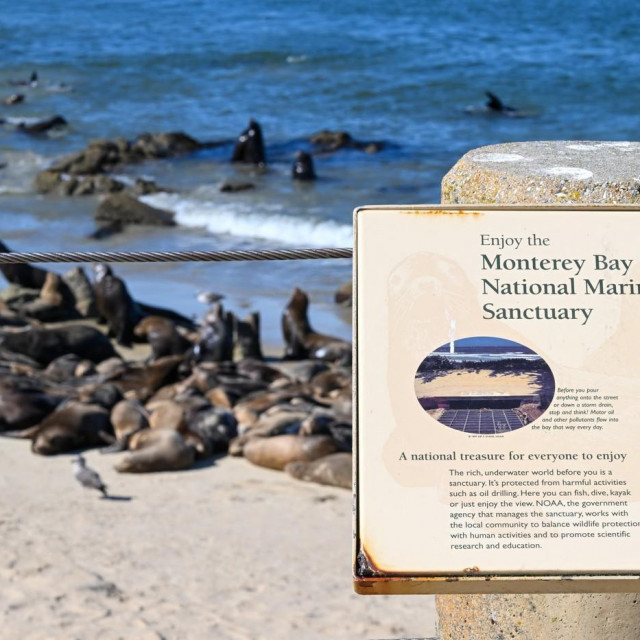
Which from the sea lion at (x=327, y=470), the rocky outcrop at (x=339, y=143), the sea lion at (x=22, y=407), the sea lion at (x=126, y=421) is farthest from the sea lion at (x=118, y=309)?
the rocky outcrop at (x=339, y=143)

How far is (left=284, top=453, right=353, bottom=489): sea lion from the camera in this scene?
6094 millimetres

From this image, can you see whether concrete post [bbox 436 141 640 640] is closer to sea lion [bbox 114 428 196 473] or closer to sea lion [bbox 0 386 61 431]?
sea lion [bbox 114 428 196 473]

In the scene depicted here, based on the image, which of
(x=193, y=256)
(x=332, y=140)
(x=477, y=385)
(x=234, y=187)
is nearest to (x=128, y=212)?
(x=234, y=187)

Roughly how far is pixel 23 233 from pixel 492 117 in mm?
13039

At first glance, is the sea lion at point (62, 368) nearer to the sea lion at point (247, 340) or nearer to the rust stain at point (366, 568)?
the sea lion at point (247, 340)

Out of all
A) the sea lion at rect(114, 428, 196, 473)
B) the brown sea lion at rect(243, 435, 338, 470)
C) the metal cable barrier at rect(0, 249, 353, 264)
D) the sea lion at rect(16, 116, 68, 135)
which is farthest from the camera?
the sea lion at rect(16, 116, 68, 135)

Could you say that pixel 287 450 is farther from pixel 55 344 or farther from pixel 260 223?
pixel 260 223

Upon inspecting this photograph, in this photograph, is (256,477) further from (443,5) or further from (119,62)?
(443,5)

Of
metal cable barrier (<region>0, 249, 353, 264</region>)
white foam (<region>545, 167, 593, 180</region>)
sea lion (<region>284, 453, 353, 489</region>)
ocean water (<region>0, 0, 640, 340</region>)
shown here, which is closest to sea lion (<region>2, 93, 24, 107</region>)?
ocean water (<region>0, 0, 640, 340</region>)

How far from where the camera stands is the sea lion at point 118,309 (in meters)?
10.2

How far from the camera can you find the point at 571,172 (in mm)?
2246

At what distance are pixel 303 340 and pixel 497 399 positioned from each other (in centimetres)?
777

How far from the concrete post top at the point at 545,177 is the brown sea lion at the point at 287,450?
159 inches

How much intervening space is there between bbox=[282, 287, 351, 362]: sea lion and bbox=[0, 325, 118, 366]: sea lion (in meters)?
1.53
